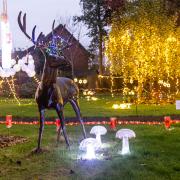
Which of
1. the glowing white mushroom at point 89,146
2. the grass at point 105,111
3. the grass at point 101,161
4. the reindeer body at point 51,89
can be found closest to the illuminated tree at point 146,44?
the grass at point 105,111

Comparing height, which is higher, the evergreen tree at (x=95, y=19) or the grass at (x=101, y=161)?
the evergreen tree at (x=95, y=19)

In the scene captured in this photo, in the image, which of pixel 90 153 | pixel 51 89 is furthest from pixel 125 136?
pixel 51 89

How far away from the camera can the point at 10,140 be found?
44.8 feet

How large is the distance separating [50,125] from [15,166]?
7.43 meters

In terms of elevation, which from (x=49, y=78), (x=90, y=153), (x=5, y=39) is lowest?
(x=90, y=153)

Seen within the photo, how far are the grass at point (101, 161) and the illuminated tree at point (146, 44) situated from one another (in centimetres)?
1427

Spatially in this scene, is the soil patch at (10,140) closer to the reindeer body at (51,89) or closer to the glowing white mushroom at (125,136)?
the reindeer body at (51,89)

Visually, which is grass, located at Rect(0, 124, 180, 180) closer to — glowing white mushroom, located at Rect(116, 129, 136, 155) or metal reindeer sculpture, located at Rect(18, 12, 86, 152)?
glowing white mushroom, located at Rect(116, 129, 136, 155)

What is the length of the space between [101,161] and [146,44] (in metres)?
18.2

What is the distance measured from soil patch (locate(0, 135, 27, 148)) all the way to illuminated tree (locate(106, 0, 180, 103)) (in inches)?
586

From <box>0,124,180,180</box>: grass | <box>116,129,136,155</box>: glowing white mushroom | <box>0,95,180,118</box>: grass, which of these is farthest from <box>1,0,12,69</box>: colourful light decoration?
<box>116,129,136,155</box>: glowing white mushroom

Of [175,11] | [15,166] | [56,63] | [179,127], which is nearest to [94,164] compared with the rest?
[15,166]

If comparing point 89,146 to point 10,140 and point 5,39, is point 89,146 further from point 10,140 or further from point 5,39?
point 5,39

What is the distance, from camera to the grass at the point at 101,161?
9.08 meters
